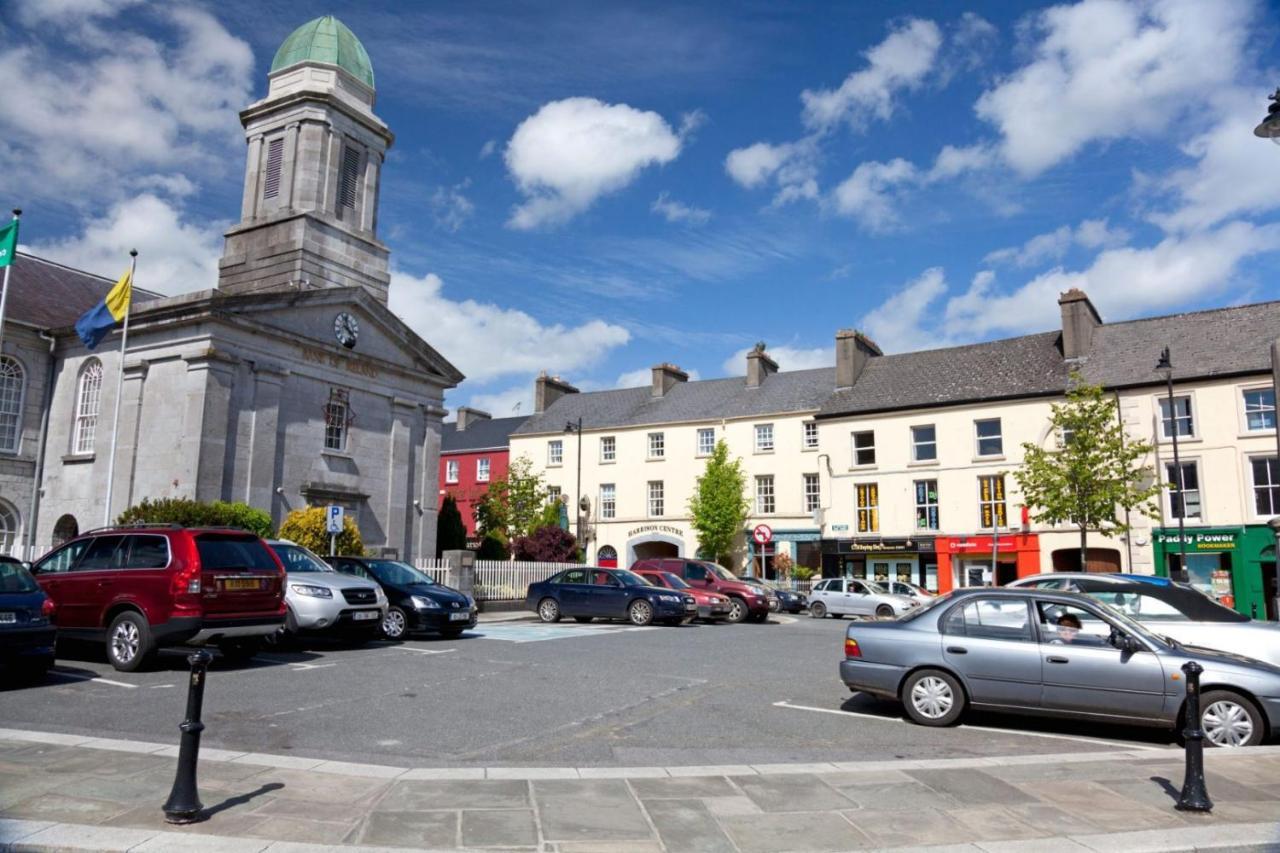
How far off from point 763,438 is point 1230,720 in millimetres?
34823

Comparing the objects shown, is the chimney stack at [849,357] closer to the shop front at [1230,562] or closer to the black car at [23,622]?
the shop front at [1230,562]

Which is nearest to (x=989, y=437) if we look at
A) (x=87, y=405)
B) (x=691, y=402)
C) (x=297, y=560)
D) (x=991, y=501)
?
(x=991, y=501)

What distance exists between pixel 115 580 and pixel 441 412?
20.8 meters

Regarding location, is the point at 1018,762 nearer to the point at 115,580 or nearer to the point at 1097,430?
the point at 115,580

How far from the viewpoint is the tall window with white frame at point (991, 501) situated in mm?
35875

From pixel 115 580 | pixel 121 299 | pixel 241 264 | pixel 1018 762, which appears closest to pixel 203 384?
pixel 121 299

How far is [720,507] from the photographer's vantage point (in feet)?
136

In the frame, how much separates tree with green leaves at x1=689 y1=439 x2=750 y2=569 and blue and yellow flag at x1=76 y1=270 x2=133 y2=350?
25298 mm

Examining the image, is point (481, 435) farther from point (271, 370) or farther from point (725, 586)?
point (725, 586)

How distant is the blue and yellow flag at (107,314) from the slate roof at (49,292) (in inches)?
197

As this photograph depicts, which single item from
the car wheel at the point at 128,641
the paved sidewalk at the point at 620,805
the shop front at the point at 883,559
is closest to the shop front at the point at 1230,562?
the shop front at the point at 883,559

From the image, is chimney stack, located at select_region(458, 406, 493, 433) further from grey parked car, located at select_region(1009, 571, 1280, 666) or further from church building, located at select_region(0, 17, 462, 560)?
grey parked car, located at select_region(1009, 571, 1280, 666)

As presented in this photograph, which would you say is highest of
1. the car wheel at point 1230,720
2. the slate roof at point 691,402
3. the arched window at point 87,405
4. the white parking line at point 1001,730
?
the slate roof at point 691,402

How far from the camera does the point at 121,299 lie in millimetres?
22891
